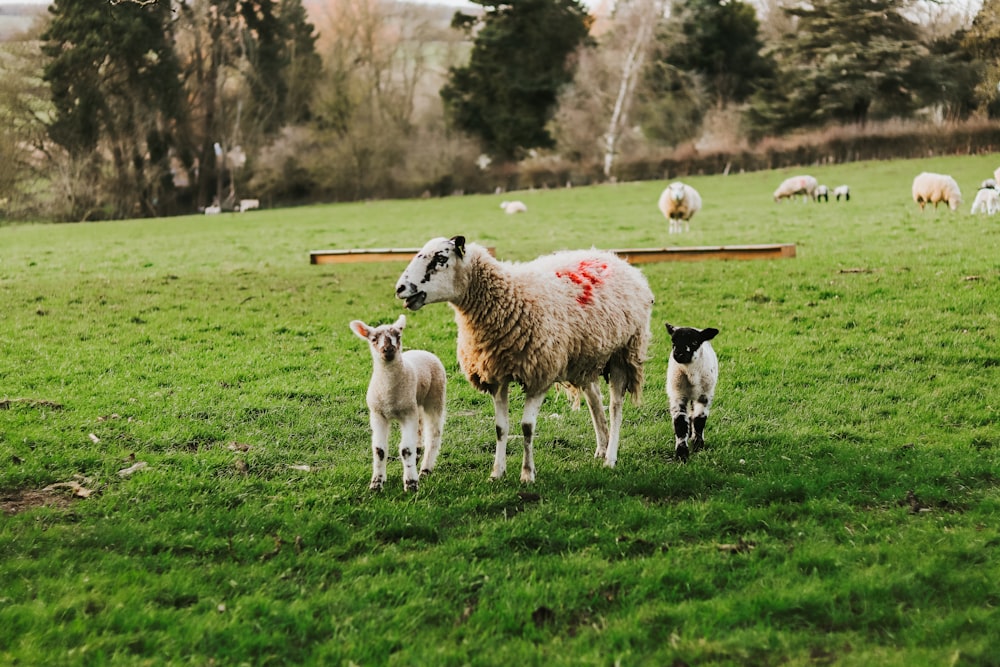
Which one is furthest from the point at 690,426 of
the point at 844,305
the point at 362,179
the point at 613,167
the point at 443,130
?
the point at 443,130

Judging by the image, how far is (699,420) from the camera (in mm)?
7250

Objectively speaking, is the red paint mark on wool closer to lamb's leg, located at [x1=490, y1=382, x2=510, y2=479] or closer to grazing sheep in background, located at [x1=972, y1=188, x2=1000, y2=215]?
lamb's leg, located at [x1=490, y1=382, x2=510, y2=479]

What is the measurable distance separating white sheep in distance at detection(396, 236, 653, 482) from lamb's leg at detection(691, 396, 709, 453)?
26.2 inches

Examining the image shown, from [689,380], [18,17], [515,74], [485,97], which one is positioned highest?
[18,17]

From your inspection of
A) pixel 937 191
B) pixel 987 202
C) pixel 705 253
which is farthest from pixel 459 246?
pixel 937 191

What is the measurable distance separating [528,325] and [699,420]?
181 cm

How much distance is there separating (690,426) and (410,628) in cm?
395

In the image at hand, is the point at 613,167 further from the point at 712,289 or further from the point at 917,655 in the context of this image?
the point at 917,655

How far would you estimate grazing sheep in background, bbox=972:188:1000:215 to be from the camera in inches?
862

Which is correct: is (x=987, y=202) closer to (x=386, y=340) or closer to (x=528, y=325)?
(x=528, y=325)

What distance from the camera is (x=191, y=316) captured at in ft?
44.0

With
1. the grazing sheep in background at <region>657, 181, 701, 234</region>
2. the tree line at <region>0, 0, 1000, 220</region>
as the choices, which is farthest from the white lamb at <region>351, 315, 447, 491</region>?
the tree line at <region>0, 0, 1000, 220</region>

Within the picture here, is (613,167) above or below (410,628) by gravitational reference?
above

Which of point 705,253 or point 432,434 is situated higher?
point 705,253
